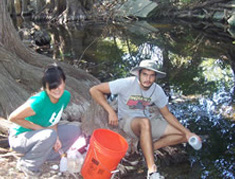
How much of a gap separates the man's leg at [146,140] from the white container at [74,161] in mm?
652

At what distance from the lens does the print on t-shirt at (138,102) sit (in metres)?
3.41

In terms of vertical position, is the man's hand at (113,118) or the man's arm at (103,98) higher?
the man's arm at (103,98)

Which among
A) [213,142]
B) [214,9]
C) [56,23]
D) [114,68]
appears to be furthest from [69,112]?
[56,23]

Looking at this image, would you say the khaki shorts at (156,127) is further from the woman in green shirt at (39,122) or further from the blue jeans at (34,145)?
the blue jeans at (34,145)

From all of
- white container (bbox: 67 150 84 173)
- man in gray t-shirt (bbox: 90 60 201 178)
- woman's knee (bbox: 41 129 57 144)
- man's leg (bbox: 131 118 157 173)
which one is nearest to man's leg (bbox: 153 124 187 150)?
man in gray t-shirt (bbox: 90 60 201 178)

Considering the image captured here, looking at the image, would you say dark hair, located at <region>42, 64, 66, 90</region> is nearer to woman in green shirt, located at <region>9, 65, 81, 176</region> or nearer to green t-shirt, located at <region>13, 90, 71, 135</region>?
woman in green shirt, located at <region>9, 65, 81, 176</region>

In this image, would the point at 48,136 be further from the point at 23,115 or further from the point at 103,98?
the point at 103,98

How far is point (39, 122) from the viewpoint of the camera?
2875 mm

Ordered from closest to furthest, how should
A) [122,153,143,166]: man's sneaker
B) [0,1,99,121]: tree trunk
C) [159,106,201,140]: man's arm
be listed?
1. [159,106,201,140]: man's arm
2. [122,153,143,166]: man's sneaker
3. [0,1,99,121]: tree trunk

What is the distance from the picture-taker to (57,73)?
268 cm

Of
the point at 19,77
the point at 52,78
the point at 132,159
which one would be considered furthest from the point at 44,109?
the point at 19,77

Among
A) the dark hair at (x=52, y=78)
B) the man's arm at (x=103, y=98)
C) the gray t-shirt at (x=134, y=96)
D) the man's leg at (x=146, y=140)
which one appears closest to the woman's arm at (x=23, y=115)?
the dark hair at (x=52, y=78)

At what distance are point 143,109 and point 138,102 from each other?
122 mm

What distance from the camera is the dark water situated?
12.7 ft
